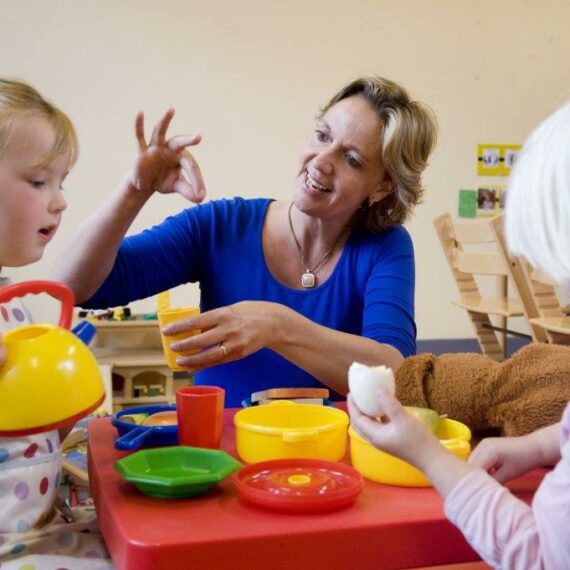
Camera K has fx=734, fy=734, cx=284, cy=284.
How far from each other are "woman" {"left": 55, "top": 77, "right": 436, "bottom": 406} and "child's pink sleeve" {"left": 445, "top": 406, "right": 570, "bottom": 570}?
55cm

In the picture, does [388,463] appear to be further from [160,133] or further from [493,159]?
[493,159]

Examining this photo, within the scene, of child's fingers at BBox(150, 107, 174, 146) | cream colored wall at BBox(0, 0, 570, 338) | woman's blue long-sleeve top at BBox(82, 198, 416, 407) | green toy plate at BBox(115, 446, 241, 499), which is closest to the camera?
green toy plate at BBox(115, 446, 241, 499)

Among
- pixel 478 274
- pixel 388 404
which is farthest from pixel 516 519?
pixel 478 274

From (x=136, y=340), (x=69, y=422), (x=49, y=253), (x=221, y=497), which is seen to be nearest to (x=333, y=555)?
(x=221, y=497)

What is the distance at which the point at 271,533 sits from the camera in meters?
0.62

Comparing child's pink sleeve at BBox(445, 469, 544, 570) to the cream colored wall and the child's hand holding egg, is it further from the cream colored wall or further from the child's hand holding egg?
the cream colored wall

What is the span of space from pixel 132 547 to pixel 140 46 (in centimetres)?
283

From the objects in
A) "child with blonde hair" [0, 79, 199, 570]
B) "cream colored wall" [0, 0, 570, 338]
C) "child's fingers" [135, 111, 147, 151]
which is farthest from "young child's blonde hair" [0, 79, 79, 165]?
"cream colored wall" [0, 0, 570, 338]

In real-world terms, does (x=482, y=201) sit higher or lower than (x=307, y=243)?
lower

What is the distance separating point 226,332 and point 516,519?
18.2 inches

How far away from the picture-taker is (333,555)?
0.63m

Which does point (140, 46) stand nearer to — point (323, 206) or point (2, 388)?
point (323, 206)

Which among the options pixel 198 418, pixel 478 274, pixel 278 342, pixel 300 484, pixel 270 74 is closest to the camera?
pixel 300 484

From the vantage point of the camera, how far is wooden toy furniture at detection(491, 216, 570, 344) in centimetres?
248
